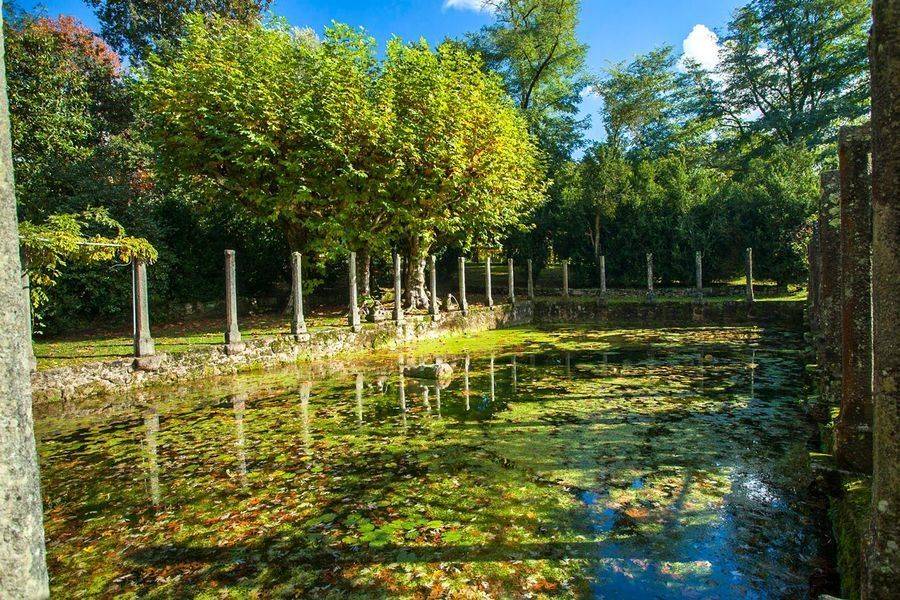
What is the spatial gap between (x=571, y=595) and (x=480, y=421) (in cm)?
366

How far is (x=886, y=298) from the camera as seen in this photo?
6.76 feet

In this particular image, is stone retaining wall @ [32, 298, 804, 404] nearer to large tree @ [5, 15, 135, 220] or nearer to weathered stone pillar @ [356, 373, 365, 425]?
weathered stone pillar @ [356, 373, 365, 425]

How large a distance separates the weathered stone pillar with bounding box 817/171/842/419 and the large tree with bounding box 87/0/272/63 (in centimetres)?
2613

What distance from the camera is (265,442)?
594 centimetres

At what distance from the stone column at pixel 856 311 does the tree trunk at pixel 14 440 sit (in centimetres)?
460

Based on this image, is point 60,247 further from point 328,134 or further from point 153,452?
point 328,134

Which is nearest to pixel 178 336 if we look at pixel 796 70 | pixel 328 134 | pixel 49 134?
pixel 328 134

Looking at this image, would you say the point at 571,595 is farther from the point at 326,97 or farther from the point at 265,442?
the point at 326,97

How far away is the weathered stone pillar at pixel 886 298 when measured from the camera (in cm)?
199

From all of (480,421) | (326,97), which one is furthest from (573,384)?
(326,97)

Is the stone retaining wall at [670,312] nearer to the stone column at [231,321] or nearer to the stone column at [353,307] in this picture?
the stone column at [353,307]

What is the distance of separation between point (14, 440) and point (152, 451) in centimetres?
471

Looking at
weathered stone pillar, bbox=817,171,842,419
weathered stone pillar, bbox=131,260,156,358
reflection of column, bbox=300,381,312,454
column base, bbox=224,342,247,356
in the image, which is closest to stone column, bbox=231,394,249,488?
reflection of column, bbox=300,381,312,454

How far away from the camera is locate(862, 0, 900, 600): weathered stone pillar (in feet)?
6.53
